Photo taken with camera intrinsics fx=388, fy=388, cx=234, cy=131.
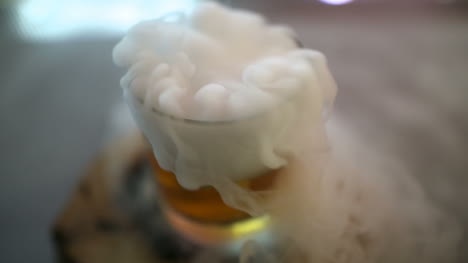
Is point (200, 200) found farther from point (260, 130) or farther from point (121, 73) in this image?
point (121, 73)

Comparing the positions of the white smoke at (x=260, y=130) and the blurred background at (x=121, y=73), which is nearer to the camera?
the white smoke at (x=260, y=130)

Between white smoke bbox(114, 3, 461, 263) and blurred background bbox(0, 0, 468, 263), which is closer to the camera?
white smoke bbox(114, 3, 461, 263)

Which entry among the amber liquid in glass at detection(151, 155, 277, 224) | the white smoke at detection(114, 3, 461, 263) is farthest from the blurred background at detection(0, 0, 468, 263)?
the amber liquid in glass at detection(151, 155, 277, 224)

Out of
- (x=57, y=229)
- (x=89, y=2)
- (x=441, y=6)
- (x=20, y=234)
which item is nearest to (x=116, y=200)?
(x=57, y=229)

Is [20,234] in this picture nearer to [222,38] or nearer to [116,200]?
[116,200]

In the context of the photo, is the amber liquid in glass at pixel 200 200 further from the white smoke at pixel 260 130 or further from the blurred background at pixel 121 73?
the blurred background at pixel 121 73

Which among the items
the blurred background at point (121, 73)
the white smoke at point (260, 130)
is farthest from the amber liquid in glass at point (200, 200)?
the blurred background at point (121, 73)

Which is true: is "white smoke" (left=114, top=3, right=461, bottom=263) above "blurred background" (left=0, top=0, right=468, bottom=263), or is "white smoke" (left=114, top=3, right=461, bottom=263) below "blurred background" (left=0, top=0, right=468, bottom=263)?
above

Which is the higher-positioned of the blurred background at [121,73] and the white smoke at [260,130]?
the white smoke at [260,130]

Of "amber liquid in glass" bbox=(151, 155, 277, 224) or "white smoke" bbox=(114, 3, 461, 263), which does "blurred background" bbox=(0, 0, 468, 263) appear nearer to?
"white smoke" bbox=(114, 3, 461, 263)
